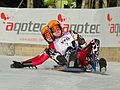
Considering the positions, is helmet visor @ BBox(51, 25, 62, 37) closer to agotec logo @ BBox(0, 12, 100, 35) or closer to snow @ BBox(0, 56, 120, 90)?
snow @ BBox(0, 56, 120, 90)

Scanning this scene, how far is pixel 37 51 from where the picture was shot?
19.9 m

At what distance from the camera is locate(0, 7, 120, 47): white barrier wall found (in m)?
18.6

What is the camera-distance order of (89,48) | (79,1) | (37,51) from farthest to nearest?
(79,1)
(37,51)
(89,48)

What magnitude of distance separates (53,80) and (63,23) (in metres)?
7.57

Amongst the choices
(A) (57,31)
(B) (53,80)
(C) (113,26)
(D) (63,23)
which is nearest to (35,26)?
(D) (63,23)

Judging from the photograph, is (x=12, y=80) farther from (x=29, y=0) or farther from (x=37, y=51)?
(x=29, y=0)

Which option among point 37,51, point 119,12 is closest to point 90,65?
point 119,12

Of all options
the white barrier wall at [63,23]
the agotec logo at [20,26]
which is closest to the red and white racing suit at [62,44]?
the white barrier wall at [63,23]

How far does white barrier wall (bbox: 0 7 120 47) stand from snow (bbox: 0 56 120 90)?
3349mm

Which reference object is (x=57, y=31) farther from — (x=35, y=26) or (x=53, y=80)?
(x=35, y=26)

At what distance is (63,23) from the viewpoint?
64.6 ft

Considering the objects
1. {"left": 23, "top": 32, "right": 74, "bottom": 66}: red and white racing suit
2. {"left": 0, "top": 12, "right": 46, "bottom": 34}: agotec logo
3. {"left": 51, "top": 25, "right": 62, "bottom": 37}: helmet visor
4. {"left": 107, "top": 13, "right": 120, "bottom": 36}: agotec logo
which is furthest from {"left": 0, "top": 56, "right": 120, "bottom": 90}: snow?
{"left": 0, "top": 12, "right": 46, "bottom": 34}: agotec logo

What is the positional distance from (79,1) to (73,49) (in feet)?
78.4

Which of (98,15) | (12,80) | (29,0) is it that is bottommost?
(12,80)
